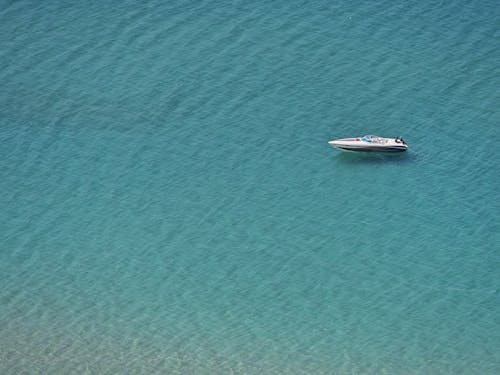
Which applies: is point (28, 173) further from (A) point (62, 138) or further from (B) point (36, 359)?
(B) point (36, 359)

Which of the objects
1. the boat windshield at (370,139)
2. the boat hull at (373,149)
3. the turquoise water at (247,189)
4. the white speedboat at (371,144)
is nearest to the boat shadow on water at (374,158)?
the turquoise water at (247,189)

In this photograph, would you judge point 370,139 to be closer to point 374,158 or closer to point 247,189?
point 374,158

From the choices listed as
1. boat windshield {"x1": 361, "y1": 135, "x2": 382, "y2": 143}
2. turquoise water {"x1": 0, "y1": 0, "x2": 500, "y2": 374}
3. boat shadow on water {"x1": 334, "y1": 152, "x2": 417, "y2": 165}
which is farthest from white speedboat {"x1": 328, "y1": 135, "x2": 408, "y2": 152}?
turquoise water {"x1": 0, "y1": 0, "x2": 500, "y2": 374}

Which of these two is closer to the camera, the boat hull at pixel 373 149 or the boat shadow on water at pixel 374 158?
the boat hull at pixel 373 149

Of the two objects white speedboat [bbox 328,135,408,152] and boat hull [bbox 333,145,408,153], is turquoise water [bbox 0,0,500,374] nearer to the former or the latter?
boat hull [bbox 333,145,408,153]

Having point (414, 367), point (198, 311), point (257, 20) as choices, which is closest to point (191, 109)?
point (257, 20)

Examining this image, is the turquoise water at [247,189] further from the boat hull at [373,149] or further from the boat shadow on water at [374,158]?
the boat hull at [373,149]
